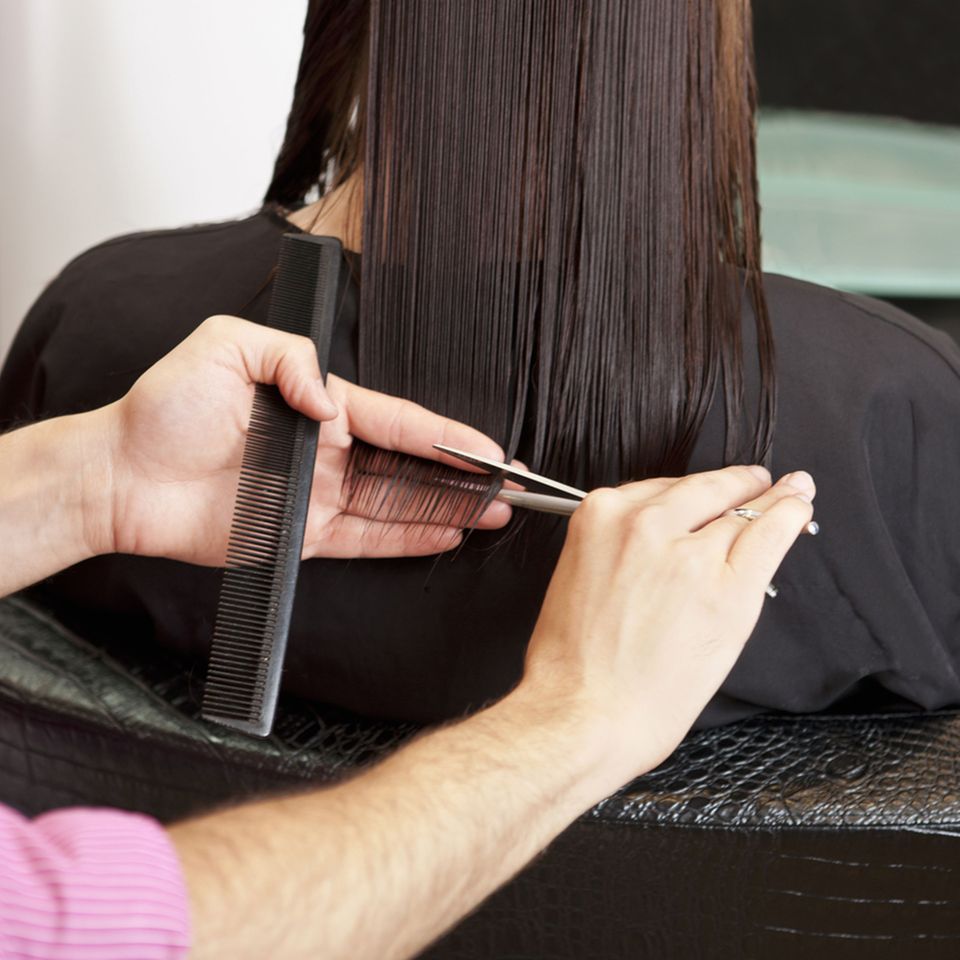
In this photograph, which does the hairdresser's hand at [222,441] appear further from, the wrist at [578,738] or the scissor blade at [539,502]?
the wrist at [578,738]

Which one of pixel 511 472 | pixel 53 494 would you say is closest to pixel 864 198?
pixel 511 472

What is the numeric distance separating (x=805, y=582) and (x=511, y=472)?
8.6 inches

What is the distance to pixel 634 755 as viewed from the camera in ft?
1.84

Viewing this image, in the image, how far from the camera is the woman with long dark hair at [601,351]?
0.71 metres

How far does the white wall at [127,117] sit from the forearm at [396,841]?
57.0 inches

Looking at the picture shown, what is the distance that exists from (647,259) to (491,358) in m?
0.13

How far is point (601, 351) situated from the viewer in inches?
28.5

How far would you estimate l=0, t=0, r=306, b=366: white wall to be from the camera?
165 cm

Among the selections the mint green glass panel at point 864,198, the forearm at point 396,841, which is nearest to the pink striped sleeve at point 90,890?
the forearm at point 396,841

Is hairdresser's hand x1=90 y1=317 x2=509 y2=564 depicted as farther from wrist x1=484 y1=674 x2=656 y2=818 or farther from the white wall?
the white wall

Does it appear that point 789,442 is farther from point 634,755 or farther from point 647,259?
point 634,755

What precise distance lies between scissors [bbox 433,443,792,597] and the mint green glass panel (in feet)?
4.72

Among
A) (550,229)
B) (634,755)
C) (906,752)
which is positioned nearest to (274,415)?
(550,229)

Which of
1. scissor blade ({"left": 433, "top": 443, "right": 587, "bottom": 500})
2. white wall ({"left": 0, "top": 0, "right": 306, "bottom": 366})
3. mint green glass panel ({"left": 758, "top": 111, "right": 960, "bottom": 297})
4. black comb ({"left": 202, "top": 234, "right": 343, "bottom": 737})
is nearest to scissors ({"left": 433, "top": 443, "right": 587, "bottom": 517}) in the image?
scissor blade ({"left": 433, "top": 443, "right": 587, "bottom": 500})
